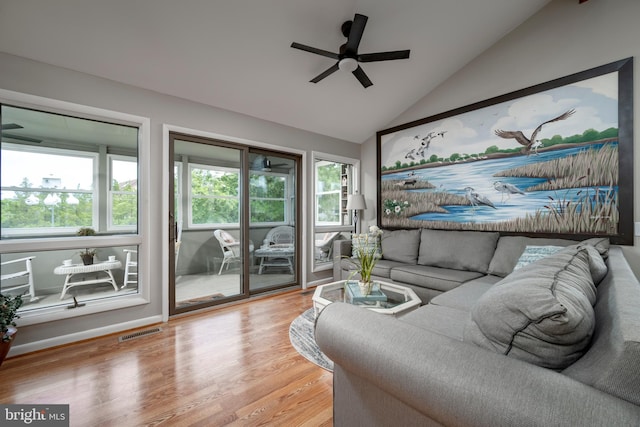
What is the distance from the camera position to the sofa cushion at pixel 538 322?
65 cm

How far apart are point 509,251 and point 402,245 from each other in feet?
3.98

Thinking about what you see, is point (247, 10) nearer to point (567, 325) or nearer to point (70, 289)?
point (567, 325)

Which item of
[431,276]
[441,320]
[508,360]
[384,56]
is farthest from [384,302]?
[384,56]

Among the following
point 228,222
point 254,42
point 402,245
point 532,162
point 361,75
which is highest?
point 254,42

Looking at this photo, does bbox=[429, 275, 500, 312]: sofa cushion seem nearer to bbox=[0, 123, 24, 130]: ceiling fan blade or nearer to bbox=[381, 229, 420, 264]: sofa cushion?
bbox=[381, 229, 420, 264]: sofa cushion

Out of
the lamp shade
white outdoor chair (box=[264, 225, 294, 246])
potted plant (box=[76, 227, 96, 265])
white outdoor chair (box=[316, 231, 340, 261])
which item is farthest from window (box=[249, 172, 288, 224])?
potted plant (box=[76, 227, 96, 265])

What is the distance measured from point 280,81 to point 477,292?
2.98 meters

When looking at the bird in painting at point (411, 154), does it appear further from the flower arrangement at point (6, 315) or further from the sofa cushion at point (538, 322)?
the flower arrangement at point (6, 315)

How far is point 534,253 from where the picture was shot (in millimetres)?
2432

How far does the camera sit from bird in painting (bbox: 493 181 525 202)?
118 inches

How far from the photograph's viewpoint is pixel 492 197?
3.16 metres

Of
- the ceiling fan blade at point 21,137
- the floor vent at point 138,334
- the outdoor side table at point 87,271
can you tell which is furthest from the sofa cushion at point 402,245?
the ceiling fan blade at point 21,137

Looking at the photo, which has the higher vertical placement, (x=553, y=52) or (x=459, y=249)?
(x=553, y=52)

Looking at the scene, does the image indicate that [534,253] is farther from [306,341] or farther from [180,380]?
[180,380]
